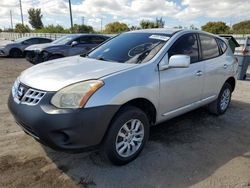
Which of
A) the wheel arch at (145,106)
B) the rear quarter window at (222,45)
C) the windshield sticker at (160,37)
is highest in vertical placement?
the windshield sticker at (160,37)

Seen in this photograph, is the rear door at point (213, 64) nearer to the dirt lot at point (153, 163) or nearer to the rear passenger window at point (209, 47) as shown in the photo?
the rear passenger window at point (209, 47)

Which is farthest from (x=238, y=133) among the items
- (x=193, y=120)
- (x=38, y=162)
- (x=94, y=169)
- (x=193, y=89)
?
(x=38, y=162)

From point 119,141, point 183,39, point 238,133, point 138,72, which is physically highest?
point 183,39

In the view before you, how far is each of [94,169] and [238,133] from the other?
261cm

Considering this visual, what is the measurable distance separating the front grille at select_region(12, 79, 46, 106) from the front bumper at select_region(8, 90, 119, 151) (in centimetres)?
6

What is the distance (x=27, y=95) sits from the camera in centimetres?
293

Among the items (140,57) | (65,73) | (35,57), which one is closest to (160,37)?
(140,57)

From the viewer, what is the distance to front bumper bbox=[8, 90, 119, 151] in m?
2.66

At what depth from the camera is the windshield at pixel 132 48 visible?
3.62m

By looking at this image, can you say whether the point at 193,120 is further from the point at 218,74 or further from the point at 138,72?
the point at 138,72

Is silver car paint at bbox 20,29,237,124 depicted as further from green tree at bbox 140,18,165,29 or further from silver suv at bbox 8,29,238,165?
green tree at bbox 140,18,165,29

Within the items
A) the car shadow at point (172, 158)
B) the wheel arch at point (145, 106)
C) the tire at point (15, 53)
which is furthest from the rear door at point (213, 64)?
the tire at point (15, 53)

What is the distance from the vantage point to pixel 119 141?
3172mm

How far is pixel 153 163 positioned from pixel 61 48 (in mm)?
8154
